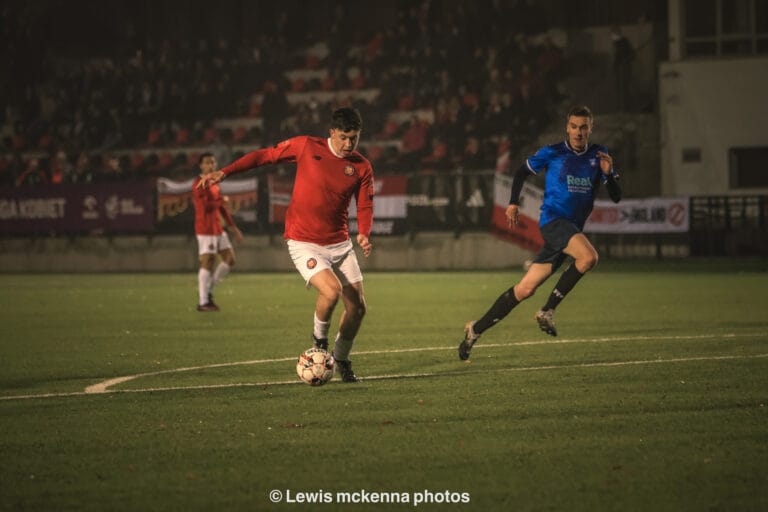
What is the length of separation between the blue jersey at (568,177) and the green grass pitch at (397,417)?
1.38 m

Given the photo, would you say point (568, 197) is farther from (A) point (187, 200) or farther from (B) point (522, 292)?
(A) point (187, 200)

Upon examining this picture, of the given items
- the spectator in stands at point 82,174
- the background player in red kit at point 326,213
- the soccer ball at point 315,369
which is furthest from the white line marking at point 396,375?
the spectator in stands at point 82,174

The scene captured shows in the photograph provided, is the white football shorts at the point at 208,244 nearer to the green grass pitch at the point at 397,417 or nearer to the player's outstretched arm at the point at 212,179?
the green grass pitch at the point at 397,417

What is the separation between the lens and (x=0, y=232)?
33.8 m

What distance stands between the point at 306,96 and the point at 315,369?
2976cm

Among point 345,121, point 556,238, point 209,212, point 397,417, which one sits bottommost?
point 397,417

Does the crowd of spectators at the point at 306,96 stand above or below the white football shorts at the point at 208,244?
above

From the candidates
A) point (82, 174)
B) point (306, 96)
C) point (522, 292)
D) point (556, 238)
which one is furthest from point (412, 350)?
point (306, 96)

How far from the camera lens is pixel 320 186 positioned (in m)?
9.79

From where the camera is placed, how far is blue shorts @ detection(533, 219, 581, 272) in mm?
11844

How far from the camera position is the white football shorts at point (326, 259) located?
9805 millimetres

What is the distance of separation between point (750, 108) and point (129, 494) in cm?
2955

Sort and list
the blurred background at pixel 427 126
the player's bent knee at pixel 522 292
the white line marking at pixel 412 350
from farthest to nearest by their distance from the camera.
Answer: the blurred background at pixel 427 126 < the player's bent knee at pixel 522 292 < the white line marking at pixel 412 350

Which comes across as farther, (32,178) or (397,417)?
(32,178)
